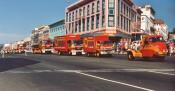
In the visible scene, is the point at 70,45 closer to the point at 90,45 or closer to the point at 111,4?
the point at 90,45

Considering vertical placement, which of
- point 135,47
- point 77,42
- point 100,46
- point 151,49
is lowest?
point 151,49

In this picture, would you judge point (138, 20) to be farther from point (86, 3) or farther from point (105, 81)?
point (105, 81)

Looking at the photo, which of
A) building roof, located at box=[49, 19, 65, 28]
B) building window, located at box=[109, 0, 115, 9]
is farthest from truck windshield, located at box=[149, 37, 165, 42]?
building roof, located at box=[49, 19, 65, 28]

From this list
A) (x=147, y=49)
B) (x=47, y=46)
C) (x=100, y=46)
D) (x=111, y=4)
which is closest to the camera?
(x=147, y=49)

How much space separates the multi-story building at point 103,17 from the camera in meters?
82.2

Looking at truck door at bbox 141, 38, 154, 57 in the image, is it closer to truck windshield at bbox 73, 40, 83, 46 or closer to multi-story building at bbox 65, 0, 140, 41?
truck windshield at bbox 73, 40, 83, 46

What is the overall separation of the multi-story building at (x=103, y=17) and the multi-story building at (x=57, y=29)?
30.7 feet

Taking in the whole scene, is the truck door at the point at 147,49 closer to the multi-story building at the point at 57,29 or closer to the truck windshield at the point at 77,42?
the truck windshield at the point at 77,42

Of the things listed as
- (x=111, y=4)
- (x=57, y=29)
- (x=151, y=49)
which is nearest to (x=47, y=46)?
(x=111, y=4)

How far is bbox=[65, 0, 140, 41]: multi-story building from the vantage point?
8225 cm

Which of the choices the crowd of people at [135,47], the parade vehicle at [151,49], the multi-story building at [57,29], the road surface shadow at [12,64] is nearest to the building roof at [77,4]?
the multi-story building at [57,29]

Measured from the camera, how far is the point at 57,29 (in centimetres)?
12388

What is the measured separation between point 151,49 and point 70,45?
74.0 feet

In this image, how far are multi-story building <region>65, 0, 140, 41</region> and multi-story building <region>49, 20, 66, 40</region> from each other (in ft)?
30.7
